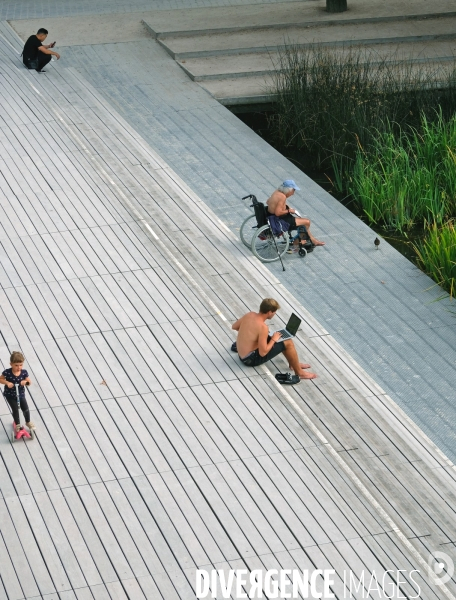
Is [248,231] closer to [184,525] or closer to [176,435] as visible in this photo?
[176,435]

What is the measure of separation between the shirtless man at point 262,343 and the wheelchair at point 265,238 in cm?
258

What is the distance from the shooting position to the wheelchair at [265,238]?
41.6 feet

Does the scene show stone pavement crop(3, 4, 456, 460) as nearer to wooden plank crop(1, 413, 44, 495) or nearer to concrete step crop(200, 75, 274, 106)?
concrete step crop(200, 75, 274, 106)

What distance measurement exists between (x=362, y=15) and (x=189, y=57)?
13.2ft

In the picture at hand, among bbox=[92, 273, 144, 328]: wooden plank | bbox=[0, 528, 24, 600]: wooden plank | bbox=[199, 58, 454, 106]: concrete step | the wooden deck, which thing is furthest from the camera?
bbox=[199, 58, 454, 106]: concrete step

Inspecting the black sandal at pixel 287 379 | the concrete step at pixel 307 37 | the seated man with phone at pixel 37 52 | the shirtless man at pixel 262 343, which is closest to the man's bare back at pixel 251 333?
the shirtless man at pixel 262 343

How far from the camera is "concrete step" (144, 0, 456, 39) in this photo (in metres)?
21.0

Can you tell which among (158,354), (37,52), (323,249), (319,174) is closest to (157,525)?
(158,354)

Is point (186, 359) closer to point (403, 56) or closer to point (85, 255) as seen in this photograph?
point (85, 255)

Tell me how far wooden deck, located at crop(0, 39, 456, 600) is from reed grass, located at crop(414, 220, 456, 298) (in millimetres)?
2105

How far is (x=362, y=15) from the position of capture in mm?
Result: 21625

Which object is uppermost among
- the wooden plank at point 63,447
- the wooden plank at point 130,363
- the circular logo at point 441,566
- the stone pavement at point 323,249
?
the wooden plank at point 63,447

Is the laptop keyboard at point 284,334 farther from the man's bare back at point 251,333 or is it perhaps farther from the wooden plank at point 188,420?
the wooden plank at point 188,420

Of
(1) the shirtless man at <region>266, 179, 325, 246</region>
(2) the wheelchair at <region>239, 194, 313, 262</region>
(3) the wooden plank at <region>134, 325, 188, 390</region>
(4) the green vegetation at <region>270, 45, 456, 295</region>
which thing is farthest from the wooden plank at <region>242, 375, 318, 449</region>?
(4) the green vegetation at <region>270, 45, 456, 295</region>
